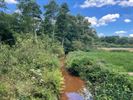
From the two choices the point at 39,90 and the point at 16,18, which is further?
the point at 16,18

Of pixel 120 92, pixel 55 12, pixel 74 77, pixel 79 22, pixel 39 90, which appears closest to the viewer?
pixel 120 92

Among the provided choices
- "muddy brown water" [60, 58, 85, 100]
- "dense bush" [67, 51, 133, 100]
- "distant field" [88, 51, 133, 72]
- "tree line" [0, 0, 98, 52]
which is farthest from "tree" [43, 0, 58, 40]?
"dense bush" [67, 51, 133, 100]

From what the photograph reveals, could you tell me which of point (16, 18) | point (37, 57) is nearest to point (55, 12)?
point (16, 18)

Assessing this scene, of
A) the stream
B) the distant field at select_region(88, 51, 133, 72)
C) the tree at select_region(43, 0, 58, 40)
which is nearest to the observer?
the stream

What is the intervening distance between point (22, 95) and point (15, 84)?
3.19ft

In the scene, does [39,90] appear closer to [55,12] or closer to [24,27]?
[24,27]

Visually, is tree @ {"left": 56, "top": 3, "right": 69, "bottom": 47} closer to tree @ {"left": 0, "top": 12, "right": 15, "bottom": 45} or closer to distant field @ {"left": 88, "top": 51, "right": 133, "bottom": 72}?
distant field @ {"left": 88, "top": 51, "right": 133, "bottom": 72}

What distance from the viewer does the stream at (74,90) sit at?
47.6 ft

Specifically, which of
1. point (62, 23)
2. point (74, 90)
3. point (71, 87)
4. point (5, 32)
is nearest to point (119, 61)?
point (71, 87)

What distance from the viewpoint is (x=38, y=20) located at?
49.4 metres

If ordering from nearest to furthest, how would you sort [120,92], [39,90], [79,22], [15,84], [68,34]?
[120,92] → [15,84] → [39,90] → [68,34] → [79,22]

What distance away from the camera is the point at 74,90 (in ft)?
66.8

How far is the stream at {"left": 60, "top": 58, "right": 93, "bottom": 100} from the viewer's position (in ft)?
47.6

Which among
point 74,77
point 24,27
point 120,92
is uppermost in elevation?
point 24,27
